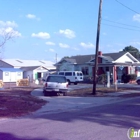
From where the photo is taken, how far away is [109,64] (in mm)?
48438

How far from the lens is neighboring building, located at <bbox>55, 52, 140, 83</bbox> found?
48.8m

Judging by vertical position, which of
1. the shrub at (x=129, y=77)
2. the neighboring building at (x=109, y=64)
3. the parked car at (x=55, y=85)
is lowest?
the parked car at (x=55, y=85)

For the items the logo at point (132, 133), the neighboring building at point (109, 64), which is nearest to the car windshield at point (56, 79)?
the logo at point (132, 133)

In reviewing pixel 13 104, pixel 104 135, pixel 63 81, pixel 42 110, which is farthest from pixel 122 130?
pixel 63 81

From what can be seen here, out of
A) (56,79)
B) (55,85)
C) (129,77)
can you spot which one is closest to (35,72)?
(129,77)

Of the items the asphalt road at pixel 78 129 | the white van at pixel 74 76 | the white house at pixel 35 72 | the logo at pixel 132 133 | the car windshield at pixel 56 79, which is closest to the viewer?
the logo at pixel 132 133

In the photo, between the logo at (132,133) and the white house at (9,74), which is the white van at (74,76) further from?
the logo at (132,133)

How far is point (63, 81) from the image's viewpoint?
25.7 m

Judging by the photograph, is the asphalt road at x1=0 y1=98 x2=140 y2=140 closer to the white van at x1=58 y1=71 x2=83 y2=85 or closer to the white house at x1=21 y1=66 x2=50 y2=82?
the white van at x1=58 y1=71 x2=83 y2=85

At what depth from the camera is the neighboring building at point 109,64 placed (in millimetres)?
48781

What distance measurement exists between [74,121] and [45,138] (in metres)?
3.24

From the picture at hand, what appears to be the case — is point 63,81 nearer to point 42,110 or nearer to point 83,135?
point 42,110

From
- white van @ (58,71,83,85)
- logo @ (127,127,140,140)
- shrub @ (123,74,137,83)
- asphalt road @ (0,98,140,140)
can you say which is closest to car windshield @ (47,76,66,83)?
asphalt road @ (0,98,140,140)

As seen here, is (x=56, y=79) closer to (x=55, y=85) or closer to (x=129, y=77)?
(x=55, y=85)
